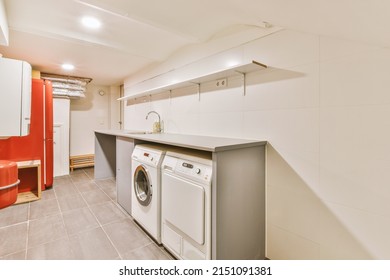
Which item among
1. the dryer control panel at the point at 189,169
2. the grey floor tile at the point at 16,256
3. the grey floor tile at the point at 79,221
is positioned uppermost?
the dryer control panel at the point at 189,169

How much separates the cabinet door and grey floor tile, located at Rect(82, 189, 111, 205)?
372 millimetres

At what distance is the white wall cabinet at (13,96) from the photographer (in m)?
1.65

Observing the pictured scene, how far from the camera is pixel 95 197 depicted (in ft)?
10.1

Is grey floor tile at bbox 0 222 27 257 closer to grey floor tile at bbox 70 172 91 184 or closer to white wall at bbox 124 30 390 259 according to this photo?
grey floor tile at bbox 70 172 91 184

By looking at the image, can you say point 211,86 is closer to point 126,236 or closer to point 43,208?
point 126,236

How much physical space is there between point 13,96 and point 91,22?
1.01 m

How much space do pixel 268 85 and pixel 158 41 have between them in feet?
5.06

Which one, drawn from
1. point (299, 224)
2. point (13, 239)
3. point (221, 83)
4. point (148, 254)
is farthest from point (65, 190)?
point (299, 224)

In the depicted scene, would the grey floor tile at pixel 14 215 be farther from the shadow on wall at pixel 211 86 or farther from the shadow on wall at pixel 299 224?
the shadow on wall at pixel 299 224

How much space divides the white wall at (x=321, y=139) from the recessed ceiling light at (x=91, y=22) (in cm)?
150

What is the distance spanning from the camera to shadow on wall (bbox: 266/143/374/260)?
1338 mm

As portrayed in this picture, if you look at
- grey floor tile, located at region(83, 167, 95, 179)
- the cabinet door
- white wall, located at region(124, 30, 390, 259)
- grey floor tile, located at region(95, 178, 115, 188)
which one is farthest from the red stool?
grey floor tile, located at region(83, 167, 95, 179)

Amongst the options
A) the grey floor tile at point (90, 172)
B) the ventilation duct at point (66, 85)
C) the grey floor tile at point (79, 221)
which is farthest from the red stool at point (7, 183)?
the ventilation duct at point (66, 85)

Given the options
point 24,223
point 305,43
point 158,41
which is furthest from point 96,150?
point 305,43
